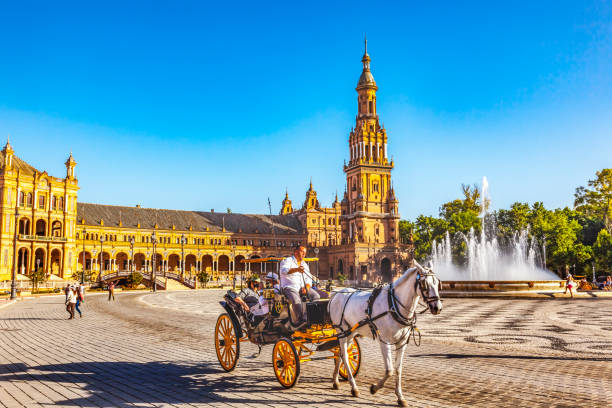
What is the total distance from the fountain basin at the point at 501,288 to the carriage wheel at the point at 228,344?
3017cm

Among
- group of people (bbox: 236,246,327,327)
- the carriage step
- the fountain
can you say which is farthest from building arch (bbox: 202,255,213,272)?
the carriage step

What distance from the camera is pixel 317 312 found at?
9.65 meters

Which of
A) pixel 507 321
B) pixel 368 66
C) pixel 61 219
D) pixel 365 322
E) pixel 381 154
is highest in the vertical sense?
pixel 368 66

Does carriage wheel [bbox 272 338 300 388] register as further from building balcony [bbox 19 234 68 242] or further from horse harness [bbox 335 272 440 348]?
building balcony [bbox 19 234 68 242]

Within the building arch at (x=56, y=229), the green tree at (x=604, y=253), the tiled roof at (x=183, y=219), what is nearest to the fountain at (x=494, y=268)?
the green tree at (x=604, y=253)

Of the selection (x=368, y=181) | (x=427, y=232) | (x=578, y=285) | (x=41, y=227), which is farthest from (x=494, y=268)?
(x=41, y=227)

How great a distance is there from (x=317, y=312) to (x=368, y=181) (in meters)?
93.8

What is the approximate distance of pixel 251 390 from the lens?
905 centimetres

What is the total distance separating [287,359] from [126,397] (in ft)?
8.73

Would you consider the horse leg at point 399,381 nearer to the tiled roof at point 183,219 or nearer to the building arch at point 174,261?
the tiled roof at point 183,219

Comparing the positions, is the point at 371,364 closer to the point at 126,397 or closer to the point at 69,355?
the point at 126,397

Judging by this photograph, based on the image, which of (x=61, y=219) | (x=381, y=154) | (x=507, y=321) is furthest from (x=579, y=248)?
(x=61, y=219)

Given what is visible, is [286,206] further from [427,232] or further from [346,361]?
[346,361]

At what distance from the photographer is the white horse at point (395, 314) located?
7926mm
